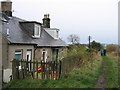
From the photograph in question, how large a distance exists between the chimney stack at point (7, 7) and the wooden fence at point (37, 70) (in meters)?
10.4

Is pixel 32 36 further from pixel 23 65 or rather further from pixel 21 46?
pixel 23 65

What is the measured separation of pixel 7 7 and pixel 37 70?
12.3m

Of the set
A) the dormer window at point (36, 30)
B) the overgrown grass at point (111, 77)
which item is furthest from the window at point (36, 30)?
the overgrown grass at point (111, 77)

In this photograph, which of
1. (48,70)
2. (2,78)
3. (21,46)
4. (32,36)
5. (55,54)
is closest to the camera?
(48,70)

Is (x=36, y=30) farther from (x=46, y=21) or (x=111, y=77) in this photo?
(x=111, y=77)

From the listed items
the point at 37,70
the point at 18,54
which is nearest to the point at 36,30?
the point at 18,54

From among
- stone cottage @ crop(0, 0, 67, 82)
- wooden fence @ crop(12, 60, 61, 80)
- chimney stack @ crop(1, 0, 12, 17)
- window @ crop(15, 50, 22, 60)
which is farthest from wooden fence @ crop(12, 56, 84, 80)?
chimney stack @ crop(1, 0, 12, 17)

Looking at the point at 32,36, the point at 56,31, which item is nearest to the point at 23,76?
the point at 32,36

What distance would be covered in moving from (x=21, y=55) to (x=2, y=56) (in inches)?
86.5

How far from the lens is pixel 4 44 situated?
14539 mm

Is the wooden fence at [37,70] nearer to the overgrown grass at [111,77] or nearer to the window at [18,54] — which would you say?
the overgrown grass at [111,77]

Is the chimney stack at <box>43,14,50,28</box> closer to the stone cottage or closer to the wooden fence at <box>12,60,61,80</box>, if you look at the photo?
the stone cottage

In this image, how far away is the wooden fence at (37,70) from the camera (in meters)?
11.8

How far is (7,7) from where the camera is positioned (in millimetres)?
21516
